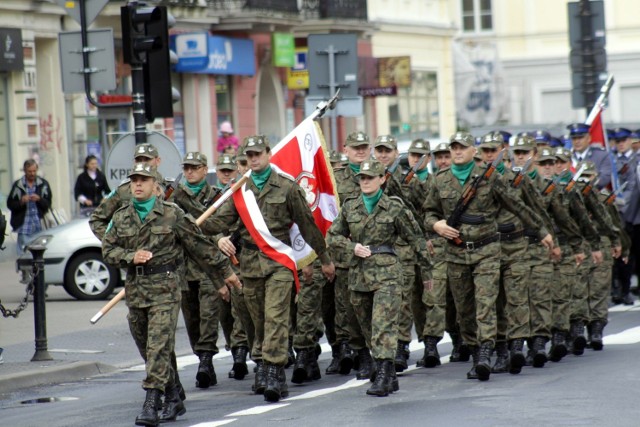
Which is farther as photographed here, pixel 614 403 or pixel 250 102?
pixel 250 102

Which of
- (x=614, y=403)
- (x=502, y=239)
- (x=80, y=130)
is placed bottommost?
(x=614, y=403)

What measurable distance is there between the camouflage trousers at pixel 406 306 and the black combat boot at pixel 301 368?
0.92 meters

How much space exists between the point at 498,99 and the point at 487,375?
38.9 m

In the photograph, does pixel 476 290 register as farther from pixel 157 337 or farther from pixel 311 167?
pixel 157 337

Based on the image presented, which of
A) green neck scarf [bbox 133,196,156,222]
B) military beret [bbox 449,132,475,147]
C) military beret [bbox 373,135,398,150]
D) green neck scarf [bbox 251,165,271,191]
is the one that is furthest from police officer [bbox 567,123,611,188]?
green neck scarf [bbox 133,196,156,222]

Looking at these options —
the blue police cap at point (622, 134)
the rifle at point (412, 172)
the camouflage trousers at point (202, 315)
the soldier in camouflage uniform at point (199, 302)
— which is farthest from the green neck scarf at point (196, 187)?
the blue police cap at point (622, 134)

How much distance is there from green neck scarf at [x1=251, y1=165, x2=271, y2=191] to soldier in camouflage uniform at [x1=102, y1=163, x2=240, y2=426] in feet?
4.27

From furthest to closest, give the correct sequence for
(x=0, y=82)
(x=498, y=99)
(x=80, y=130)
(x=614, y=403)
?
(x=498, y=99), (x=80, y=130), (x=0, y=82), (x=614, y=403)

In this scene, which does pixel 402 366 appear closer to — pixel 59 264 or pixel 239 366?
pixel 239 366

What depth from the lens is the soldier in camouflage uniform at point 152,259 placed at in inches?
429

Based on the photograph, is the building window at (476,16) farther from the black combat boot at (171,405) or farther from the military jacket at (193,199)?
the black combat boot at (171,405)

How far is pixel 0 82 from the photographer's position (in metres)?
27.9

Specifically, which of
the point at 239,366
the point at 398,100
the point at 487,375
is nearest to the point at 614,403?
the point at 487,375

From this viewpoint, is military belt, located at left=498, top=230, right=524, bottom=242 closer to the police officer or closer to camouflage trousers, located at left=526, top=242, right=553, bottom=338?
camouflage trousers, located at left=526, top=242, right=553, bottom=338
